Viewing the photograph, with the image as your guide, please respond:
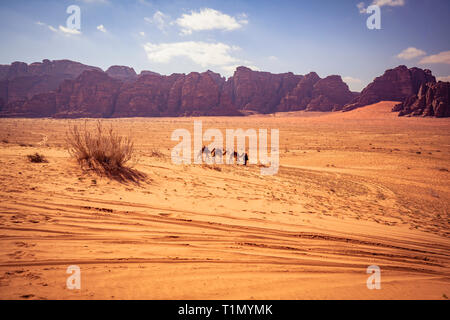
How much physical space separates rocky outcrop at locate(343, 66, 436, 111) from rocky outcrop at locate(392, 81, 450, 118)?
15448mm

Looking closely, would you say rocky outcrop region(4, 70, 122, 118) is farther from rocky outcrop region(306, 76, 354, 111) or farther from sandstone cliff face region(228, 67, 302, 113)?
rocky outcrop region(306, 76, 354, 111)

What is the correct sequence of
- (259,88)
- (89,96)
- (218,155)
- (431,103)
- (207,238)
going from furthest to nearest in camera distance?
(259,88)
(89,96)
(431,103)
(218,155)
(207,238)

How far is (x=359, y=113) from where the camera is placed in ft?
207

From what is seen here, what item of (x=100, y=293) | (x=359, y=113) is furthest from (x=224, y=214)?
(x=359, y=113)

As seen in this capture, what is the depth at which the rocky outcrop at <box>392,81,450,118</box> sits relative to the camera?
4825 centimetres

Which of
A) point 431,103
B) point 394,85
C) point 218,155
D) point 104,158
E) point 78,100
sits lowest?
point 218,155

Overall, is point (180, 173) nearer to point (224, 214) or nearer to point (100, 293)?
point (224, 214)

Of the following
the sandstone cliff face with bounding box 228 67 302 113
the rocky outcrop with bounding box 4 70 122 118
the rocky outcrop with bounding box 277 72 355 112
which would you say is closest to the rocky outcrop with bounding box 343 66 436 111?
the rocky outcrop with bounding box 277 72 355 112

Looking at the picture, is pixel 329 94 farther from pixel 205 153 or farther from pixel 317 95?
pixel 205 153

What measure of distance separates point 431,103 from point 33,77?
127150 mm

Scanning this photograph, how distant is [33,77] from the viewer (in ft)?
293

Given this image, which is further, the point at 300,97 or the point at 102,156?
the point at 300,97

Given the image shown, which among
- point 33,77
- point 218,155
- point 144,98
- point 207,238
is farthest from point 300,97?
point 33,77
